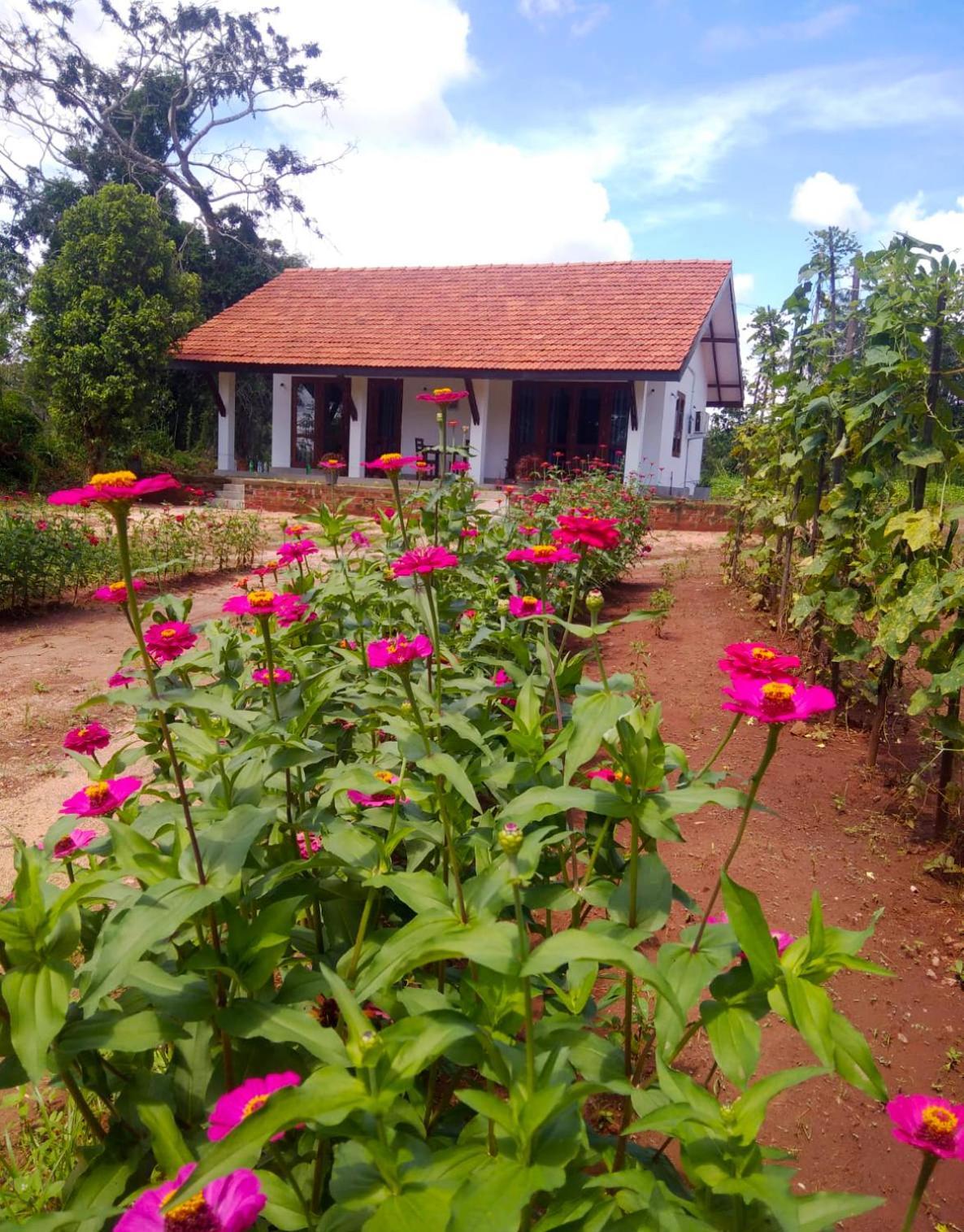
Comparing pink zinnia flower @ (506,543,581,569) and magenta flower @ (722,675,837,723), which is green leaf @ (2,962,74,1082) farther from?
pink zinnia flower @ (506,543,581,569)

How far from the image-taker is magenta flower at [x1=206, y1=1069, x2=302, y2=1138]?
0.82 meters

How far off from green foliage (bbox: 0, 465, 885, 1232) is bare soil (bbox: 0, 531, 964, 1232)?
625mm

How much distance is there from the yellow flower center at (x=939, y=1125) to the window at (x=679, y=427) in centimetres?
1518

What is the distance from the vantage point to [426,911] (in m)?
1.02

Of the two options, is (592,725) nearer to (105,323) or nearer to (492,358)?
(492,358)

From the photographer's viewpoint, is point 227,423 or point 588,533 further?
point 227,423

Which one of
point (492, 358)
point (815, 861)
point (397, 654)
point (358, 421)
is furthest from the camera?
point (358, 421)

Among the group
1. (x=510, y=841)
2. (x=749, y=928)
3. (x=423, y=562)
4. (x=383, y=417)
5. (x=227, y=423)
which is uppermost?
(x=383, y=417)

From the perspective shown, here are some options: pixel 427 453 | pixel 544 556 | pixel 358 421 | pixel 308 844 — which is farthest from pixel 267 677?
pixel 358 421

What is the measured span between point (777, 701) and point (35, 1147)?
1.60 meters

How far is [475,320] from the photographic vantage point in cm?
1540

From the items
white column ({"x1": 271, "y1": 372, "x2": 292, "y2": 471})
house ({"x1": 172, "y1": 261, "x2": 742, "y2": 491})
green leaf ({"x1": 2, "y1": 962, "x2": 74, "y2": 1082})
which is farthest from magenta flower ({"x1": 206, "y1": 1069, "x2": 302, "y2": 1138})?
white column ({"x1": 271, "y1": 372, "x2": 292, "y2": 471})

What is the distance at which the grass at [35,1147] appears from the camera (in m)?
1.44

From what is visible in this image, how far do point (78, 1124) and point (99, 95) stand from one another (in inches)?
1032
